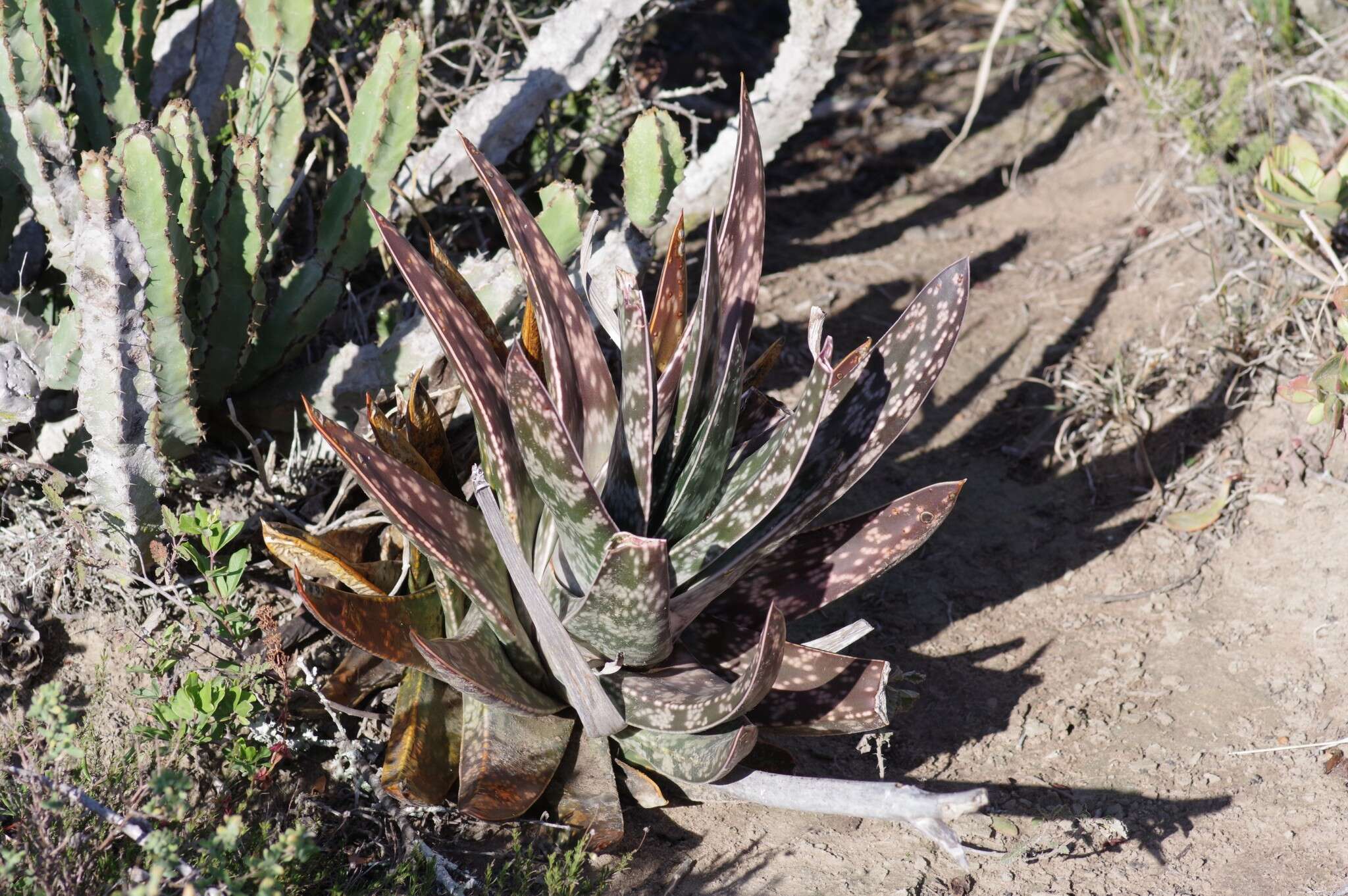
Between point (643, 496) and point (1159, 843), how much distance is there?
4.09ft

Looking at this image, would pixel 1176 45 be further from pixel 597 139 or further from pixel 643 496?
pixel 643 496

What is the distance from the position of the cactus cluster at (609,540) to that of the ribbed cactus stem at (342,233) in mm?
592

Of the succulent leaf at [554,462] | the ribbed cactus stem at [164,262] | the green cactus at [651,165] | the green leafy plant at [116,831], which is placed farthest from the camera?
the green cactus at [651,165]

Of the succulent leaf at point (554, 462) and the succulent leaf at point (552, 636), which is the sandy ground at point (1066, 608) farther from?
the succulent leaf at point (554, 462)

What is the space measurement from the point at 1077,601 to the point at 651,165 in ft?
4.98

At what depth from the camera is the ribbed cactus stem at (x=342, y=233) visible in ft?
8.14

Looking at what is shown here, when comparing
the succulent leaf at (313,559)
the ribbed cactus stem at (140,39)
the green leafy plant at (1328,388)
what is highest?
the ribbed cactus stem at (140,39)

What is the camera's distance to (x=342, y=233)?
2533 millimetres

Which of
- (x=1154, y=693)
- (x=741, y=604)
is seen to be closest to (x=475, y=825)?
(x=741, y=604)

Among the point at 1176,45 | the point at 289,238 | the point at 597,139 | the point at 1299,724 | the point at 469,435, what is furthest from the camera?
the point at 1176,45

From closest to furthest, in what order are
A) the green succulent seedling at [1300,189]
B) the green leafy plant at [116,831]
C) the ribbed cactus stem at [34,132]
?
the green leafy plant at [116,831] < the ribbed cactus stem at [34,132] < the green succulent seedling at [1300,189]

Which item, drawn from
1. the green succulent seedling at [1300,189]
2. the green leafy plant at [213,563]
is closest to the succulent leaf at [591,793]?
the green leafy plant at [213,563]

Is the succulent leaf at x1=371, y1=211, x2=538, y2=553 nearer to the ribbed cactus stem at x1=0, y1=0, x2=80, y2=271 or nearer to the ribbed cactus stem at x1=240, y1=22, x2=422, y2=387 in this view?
the ribbed cactus stem at x1=240, y1=22, x2=422, y2=387

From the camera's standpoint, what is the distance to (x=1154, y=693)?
2.44m
